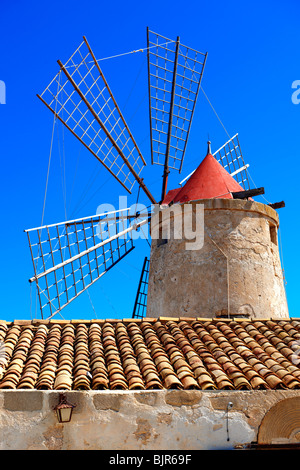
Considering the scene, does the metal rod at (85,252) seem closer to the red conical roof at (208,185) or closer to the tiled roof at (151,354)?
the red conical roof at (208,185)

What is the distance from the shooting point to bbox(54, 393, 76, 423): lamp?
5.17 m

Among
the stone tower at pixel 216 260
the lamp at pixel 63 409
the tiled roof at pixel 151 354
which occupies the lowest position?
the lamp at pixel 63 409

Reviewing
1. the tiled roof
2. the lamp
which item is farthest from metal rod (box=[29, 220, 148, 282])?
the lamp

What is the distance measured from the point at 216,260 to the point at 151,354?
3.04 m

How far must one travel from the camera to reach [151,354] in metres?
6.10

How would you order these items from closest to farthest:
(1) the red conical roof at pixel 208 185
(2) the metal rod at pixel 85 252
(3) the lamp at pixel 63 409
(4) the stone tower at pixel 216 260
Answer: (3) the lamp at pixel 63 409, (4) the stone tower at pixel 216 260, (2) the metal rod at pixel 85 252, (1) the red conical roof at pixel 208 185

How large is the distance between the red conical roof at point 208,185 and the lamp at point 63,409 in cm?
484

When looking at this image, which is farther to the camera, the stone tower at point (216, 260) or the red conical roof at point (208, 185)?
the red conical roof at point (208, 185)

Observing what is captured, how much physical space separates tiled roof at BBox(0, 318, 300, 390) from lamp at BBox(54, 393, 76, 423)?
4.3 inches

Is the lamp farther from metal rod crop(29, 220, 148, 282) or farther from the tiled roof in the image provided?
metal rod crop(29, 220, 148, 282)

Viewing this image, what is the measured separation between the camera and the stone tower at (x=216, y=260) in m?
8.74

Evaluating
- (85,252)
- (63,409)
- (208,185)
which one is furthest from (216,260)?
(63,409)

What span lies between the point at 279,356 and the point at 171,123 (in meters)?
6.09

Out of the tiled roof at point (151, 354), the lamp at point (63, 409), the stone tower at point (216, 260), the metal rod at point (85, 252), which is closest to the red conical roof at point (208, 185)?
the stone tower at point (216, 260)
